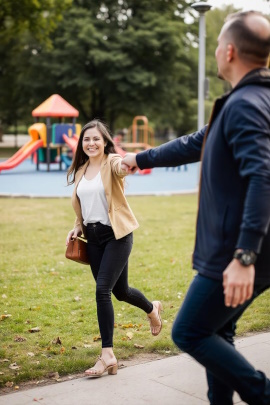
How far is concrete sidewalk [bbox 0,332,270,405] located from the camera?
3.98m

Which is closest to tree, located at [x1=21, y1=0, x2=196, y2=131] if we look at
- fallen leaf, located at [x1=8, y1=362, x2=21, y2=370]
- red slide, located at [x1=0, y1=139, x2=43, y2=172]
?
red slide, located at [x1=0, y1=139, x2=43, y2=172]

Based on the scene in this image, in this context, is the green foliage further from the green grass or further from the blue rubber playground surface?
the green grass

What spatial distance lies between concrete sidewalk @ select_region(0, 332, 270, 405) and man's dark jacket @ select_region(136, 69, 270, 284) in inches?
55.2

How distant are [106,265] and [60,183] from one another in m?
17.7

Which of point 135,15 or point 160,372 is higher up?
point 135,15

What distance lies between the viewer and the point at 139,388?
4.19m

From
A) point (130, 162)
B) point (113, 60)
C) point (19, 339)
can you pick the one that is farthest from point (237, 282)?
point (113, 60)

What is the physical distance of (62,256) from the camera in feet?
29.6

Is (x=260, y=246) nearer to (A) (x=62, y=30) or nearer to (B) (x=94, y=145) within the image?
(B) (x=94, y=145)

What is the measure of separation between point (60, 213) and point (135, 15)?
3054 centimetres

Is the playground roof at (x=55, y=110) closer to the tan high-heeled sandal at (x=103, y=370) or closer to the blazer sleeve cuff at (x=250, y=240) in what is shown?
the tan high-heeled sandal at (x=103, y=370)

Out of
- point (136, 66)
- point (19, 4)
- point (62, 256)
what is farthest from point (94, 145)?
point (136, 66)

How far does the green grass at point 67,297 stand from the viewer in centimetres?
504

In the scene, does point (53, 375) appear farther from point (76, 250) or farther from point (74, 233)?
point (74, 233)
